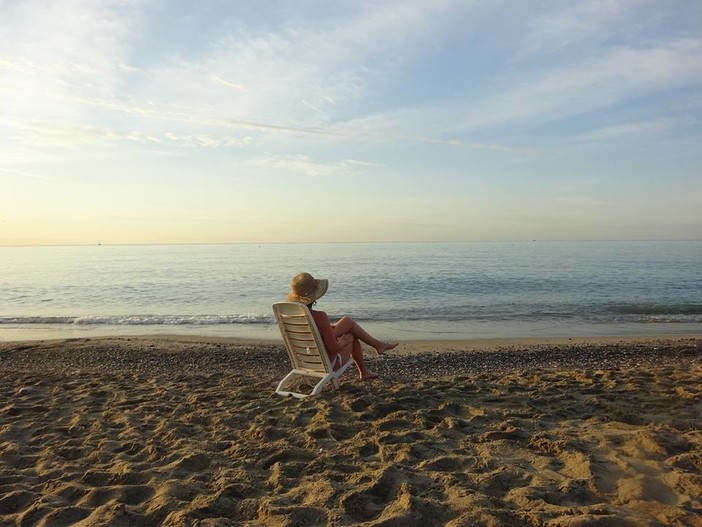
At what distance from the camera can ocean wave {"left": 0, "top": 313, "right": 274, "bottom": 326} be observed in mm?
15039

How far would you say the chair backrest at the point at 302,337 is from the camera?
5777 millimetres

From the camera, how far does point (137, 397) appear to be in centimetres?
600

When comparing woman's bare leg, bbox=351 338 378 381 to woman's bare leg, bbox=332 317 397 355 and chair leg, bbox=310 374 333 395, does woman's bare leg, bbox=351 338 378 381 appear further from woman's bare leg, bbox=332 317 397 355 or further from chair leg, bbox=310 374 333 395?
chair leg, bbox=310 374 333 395

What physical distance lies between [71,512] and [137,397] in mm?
3011

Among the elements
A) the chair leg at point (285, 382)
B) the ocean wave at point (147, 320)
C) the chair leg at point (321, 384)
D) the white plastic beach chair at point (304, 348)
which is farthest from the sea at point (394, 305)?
the chair leg at point (321, 384)

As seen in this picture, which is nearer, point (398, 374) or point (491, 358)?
point (398, 374)

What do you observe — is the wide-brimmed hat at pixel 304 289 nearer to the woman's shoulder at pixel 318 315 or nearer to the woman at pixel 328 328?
the woman at pixel 328 328

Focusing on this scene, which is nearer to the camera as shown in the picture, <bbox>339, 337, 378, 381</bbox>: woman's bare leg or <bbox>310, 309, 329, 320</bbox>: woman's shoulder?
<bbox>310, 309, 329, 320</bbox>: woman's shoulder

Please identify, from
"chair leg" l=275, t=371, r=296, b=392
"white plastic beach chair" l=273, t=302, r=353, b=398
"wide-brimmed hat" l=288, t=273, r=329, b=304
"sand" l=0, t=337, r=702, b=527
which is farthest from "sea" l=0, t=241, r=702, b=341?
"wide-brimmed hat" l=288, t=273, r=329, b=304

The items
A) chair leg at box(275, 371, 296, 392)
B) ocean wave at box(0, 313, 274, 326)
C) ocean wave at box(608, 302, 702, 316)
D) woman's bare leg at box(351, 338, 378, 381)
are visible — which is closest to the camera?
chair leg at box(275, 371, 296, 392)

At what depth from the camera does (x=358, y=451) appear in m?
3.99

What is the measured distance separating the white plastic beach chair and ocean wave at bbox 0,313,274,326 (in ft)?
28.6

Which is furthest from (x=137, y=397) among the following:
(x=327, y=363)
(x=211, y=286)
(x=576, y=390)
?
(x=211, y=286)

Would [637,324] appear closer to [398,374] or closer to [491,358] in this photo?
[491,358]
